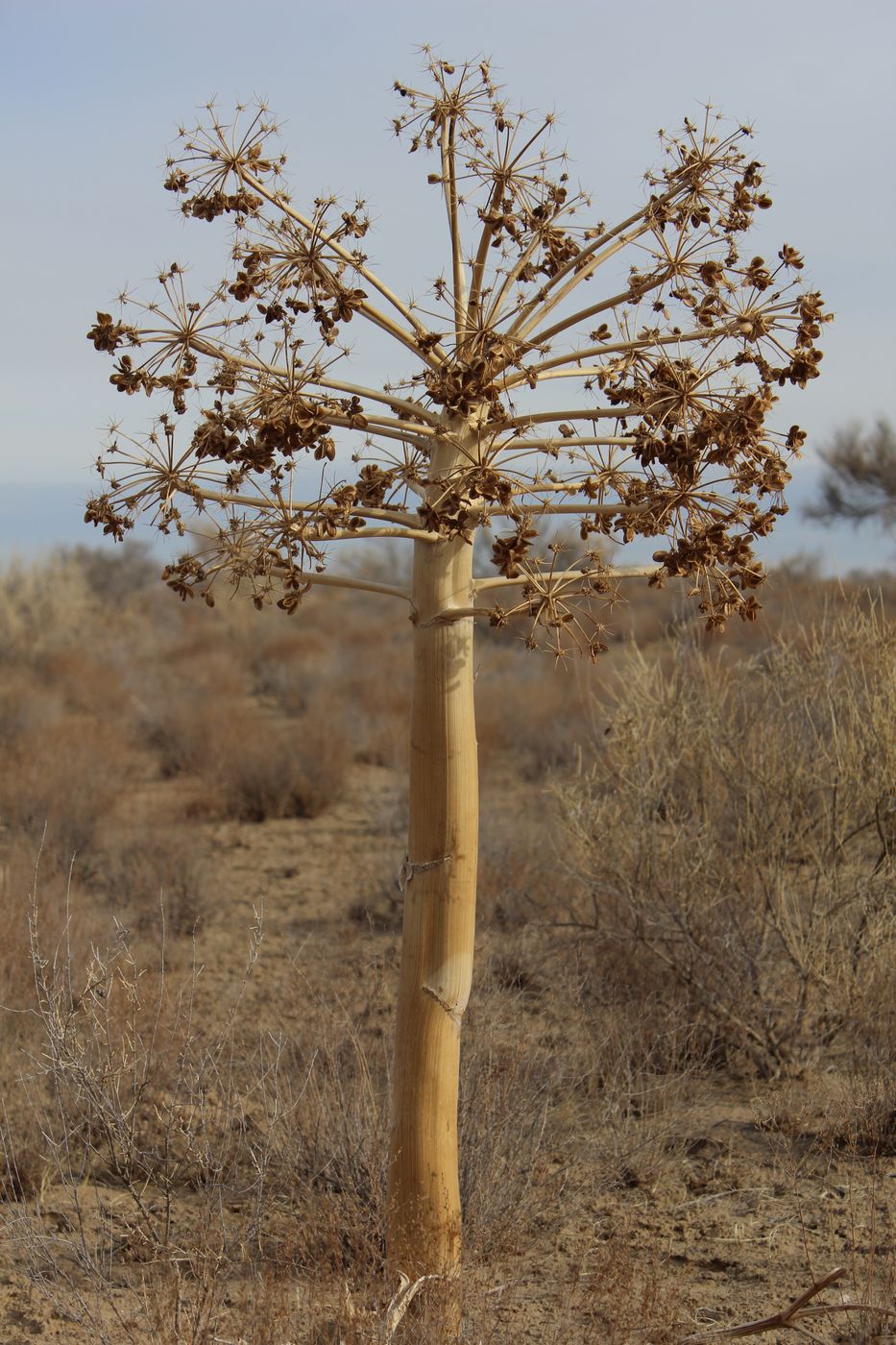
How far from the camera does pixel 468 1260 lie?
380 cm

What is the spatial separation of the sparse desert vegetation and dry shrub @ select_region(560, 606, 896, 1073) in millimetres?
20

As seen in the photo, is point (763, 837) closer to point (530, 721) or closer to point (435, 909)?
point (435, 909)

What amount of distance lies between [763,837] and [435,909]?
2856mm

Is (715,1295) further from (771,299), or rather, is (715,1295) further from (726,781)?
(771,299)

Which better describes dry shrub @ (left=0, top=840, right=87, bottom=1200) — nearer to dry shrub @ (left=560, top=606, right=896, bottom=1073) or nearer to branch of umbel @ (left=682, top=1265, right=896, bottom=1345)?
branch of umbel @ (left=682, top=1265, right=896, bottom=1345)

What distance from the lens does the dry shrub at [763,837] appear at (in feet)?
17.7

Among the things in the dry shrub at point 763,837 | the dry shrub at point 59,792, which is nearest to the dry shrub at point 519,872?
the dry shrub at point 763,837

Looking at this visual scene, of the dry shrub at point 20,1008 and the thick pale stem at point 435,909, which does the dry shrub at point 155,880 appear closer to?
the dry shrub at point 20,1008

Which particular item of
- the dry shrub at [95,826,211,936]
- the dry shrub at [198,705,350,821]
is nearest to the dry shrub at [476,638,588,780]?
the dry shrub at [198,705,350,821]

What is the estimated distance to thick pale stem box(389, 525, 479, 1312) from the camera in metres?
3.22

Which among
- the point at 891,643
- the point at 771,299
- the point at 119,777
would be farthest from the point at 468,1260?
the point at 119,777

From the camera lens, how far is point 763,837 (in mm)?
5680

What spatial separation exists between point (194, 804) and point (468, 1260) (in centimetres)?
828

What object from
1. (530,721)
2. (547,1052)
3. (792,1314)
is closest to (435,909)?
(792,1314)
